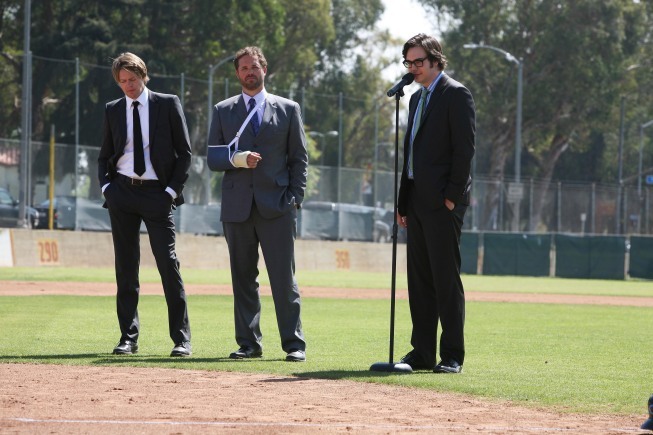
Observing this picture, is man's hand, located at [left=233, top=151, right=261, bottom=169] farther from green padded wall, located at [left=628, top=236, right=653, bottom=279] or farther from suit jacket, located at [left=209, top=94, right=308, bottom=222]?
green padded wall, located at [left=628, top=236, right=653, bottom=279]

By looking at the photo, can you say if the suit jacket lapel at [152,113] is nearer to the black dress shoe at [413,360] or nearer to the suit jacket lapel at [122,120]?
the suit jacket lapel at [122,120]

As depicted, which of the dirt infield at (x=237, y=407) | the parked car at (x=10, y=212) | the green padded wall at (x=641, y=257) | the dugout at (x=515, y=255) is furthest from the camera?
the dugout at (x=515, y=255)

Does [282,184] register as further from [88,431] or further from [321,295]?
[321,295]

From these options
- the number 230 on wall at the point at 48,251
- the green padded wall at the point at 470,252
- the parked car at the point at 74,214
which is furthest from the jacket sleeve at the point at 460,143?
the green padded wall at the point at 470,252

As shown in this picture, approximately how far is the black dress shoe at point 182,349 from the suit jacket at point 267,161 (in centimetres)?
100

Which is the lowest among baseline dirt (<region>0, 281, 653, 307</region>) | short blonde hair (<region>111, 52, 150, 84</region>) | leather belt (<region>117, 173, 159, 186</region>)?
baseline dirt (<region>0, 281, 653, 307</region>)

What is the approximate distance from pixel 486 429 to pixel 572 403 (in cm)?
122

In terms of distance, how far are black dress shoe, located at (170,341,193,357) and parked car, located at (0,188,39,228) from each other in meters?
24.6

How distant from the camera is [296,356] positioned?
9734 mm

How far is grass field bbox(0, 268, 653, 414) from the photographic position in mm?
8531

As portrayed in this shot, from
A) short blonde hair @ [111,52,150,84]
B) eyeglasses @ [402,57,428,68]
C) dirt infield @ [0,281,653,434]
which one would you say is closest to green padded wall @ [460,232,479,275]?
short blonde hair @ [111,52,150,84]

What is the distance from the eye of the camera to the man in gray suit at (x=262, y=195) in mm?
9719

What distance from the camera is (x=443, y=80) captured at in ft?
30.0

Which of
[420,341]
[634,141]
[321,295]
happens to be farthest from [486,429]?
[634,141]
